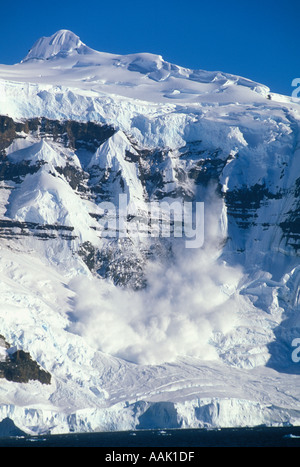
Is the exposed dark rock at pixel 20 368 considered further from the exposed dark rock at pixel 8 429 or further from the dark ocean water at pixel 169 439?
the dark ocean water at pixel 169 439

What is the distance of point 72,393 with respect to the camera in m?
180

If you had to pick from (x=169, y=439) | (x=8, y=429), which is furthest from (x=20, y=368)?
(x=169, y=439)

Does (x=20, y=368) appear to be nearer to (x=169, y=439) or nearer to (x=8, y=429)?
(x=8, y=429)

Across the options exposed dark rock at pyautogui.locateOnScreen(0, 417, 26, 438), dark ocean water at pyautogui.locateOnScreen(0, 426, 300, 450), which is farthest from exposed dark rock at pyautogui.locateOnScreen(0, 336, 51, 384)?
dark ocean water at pyautogui.locateOnScreen(0, 426, 300, 450)

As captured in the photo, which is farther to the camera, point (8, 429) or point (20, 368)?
point (20, 368)

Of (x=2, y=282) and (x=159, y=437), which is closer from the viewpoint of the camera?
(x=159, y=437)

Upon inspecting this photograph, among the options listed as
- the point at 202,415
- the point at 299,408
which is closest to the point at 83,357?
the point at 202,415

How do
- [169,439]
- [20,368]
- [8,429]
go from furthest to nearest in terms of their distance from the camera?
[20,368] < [8,429] < [169,439]

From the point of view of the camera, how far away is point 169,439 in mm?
160250
